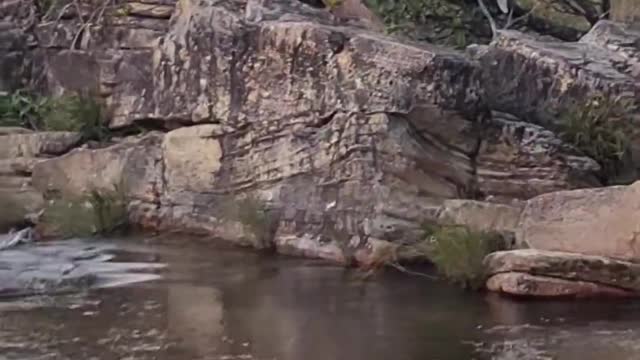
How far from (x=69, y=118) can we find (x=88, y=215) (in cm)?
280

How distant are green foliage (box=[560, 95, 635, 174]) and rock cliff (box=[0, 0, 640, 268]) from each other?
12.7 inches

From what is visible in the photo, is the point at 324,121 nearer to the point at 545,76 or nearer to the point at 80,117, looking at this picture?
the point at 545,76

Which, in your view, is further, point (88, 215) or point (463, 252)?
point (88, 215)

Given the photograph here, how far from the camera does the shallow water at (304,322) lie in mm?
8367

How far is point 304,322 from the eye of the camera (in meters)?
9.43

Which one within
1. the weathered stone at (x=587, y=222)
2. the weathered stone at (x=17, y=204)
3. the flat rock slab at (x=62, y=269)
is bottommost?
the weathered stone at (x=17, y=204)

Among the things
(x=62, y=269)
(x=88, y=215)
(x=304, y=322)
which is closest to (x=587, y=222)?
(x=304, y=322)

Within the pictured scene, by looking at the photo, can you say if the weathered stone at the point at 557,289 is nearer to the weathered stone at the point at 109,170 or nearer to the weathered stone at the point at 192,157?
the weathered stone at the point at 192,157

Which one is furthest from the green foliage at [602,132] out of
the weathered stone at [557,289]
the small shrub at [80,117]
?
the small shrub at [80,117]

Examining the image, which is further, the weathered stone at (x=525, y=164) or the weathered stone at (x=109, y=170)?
the weathered stone at (x=109, y=170)

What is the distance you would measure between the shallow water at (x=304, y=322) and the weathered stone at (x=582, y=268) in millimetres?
272

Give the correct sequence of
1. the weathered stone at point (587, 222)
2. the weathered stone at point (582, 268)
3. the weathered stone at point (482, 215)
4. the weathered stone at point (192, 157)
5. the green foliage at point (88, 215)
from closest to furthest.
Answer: the weathered stone at point (582, 268)
the weathered stone at point (587, 222)
the weathered stone at point (482, 215)
the green foliage at point (88, 215)
the weathered stone at point (192, 157)

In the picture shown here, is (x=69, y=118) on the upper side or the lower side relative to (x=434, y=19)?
lower

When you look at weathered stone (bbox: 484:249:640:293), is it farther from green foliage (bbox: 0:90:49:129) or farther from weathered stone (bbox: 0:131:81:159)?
green foliage (bbox: 0:90:49:129)
